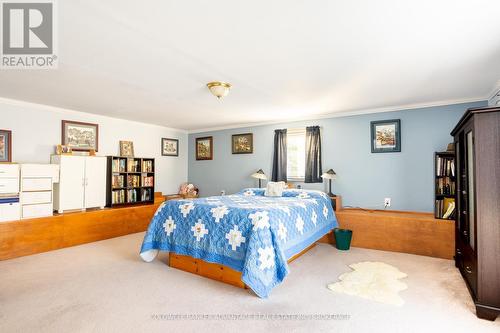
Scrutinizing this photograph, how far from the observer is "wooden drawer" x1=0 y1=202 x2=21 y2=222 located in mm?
3510

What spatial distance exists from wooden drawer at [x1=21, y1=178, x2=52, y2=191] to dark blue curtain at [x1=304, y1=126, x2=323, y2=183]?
4102mm

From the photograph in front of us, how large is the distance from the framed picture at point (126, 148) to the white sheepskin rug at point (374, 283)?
4.40 meters

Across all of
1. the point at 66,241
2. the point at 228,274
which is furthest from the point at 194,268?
the point at 66,241

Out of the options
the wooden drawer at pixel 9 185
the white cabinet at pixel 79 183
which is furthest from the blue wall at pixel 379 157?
the wooden drawer at pixel 9 185

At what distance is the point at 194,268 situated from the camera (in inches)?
121

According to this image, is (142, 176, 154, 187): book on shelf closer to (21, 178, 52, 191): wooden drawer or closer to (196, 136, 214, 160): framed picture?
(196, 136, 214, 160): framed picture

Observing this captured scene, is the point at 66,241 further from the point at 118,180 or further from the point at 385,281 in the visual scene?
the point at 385,281

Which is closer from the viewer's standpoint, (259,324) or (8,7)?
(8,7)

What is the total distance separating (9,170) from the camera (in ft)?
11.7

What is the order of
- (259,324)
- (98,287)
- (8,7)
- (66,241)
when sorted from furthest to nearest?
(66,241)
(98,287)
(259,324)
(8,7)

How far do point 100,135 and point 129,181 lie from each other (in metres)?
0.98

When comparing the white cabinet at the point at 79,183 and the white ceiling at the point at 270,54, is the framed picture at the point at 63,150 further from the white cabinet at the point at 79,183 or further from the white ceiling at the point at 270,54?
the white ceiling at the point at 270,54

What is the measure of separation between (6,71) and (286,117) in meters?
3.98

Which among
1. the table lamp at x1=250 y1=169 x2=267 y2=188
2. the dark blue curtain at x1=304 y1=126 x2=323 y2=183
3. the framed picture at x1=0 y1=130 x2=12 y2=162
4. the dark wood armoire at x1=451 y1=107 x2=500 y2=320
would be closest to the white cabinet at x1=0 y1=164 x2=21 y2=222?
the framed picture at x1=0 y1=130 x2=12 y2=162
